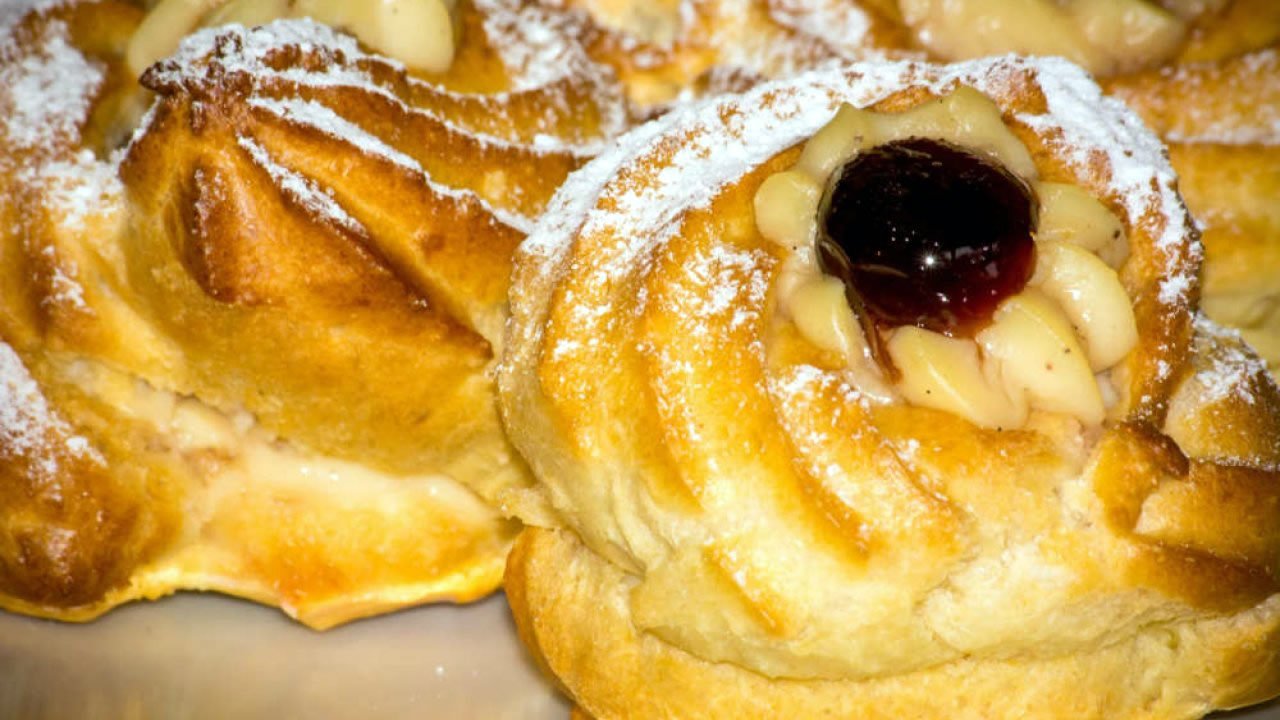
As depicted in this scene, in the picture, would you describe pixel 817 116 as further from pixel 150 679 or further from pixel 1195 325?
pixel 150 679

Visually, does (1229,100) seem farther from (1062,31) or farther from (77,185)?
(77,185)

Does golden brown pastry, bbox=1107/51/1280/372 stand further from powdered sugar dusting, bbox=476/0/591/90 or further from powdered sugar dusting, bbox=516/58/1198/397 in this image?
powdered sugar dusting, bbox=476/0/591/90

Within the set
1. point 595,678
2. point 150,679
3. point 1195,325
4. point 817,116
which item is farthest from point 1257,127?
point 150,679

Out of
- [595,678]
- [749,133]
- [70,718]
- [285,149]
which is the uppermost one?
[749,133]

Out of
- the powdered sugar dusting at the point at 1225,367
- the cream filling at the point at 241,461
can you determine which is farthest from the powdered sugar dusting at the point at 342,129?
the powdered sugar dusting at the point at 1225,367

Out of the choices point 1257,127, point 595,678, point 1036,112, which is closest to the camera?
point 595,678

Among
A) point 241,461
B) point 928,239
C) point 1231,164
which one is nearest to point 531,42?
point 241,461

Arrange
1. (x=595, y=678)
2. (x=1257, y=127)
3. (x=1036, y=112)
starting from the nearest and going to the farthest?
(x=595, y=678)
(x=1036, y=112)
(x=1257, y=127)

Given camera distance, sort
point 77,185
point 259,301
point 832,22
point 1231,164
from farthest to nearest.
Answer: point 832,22, point 1231,164, point 77,185, point 259,301

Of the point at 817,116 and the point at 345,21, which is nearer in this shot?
the point at 817,116
